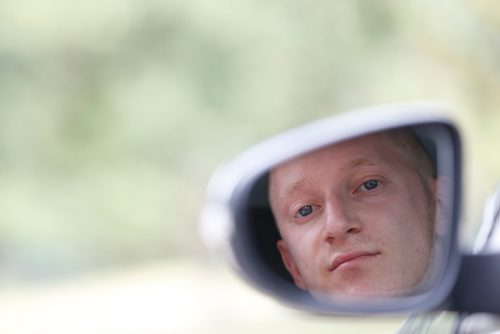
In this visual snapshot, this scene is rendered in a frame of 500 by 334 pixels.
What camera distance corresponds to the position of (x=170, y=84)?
53.9 ft

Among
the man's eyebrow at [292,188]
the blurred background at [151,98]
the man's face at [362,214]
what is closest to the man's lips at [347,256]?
the man's face at [362,214]

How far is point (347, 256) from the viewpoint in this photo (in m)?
1.68

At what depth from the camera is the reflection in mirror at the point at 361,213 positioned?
1656 mm

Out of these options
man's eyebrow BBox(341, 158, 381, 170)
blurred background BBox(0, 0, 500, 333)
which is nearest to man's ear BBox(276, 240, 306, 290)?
man's eyebrow BBox(341, 158, 381, 170)

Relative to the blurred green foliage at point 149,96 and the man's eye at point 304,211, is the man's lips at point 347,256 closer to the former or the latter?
the man's eye at point 304,211

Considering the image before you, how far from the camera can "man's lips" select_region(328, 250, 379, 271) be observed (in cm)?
166

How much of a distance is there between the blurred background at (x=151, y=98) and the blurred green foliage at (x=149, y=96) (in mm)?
20

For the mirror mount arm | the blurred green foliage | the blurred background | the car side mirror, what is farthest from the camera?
the blurred green foliage

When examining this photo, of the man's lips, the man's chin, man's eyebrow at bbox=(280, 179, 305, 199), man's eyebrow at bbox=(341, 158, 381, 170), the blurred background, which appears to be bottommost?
the man's chin

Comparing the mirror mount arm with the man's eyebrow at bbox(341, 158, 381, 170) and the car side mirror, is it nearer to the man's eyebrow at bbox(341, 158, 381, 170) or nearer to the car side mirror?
the car side mirror

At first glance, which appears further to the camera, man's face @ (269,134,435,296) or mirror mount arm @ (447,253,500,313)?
man's face @ (269,134,435,296)

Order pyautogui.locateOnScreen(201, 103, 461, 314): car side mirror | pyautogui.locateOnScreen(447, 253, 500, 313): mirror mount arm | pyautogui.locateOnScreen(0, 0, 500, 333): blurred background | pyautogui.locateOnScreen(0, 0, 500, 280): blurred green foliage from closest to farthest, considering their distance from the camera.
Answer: pyautogui.locateOnScreen(447, 253, 500, 313): mirror mount arm < pyautogui.locateOnScreen(201, 103, 461, 314): car side mirror < pyautogui.locateOnScreen(0, 0, 500, 333): blurred background < pyautogui.locateOnScreen(0, 0, 500, 280): blurred green foliage

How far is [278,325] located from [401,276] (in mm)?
6306

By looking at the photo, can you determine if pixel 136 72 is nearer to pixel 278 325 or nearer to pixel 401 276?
pixel 278 325
